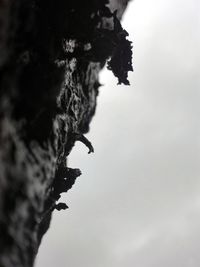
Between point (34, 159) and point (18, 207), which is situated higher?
point (34, 159)

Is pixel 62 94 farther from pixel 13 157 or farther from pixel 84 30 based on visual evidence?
pixel 13 157

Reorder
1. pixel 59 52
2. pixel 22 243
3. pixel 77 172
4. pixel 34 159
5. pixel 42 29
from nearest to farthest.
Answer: pixel 22 243
pixel 34 159
pixel 42 29
pixel 59 52
pixel 77 172

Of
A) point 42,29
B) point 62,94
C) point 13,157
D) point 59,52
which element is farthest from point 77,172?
point 13,157

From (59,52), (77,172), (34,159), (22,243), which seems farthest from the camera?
(77,172)

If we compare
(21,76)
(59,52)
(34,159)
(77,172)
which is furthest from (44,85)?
(77,172)

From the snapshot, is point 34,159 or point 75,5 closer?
point 34,159

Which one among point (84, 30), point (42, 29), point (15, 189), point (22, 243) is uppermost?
point (84, 30)

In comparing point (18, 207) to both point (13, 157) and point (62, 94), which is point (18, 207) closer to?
point (13, 157)
